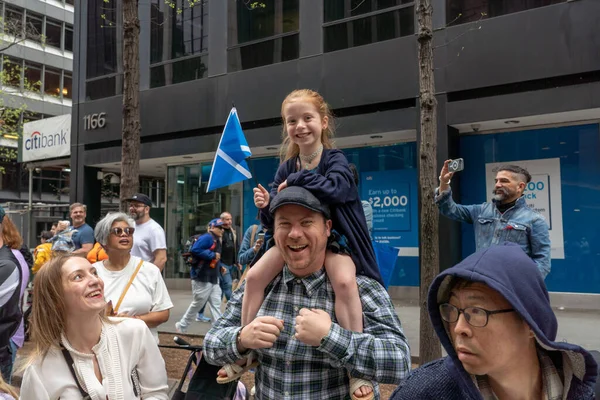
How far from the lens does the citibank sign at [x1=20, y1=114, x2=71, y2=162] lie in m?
17.6

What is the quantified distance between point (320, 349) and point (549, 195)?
994cm

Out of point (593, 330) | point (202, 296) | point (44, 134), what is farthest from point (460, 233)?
point (44, 134)

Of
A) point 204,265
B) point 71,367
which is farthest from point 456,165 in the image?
point 204,265

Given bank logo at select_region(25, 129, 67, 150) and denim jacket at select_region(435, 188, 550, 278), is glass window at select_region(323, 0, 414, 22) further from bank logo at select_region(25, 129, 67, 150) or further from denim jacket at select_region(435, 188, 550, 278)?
bank logo at select_region(25, 129, 67, 150)

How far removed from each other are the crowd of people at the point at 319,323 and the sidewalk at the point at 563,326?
193 inches

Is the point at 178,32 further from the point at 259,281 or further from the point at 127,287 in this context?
the point at 259,281

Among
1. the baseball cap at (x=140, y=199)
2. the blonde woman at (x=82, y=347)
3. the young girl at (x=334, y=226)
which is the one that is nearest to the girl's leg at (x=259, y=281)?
the young girl at (x=334, y=226)

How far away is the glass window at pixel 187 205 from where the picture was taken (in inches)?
604

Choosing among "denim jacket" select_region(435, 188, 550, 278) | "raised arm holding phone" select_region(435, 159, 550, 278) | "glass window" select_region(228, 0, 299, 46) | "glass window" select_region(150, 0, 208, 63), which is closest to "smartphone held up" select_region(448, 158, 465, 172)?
"raised arm holding phone" select_region(435, 159, 550, 278)

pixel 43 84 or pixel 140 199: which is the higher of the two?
pixel 43 84

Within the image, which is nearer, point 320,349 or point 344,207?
point 320,349

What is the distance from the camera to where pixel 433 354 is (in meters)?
5.59

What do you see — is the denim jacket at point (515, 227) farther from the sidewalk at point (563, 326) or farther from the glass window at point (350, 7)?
the glass window at point (350, 7)

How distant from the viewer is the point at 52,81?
39.9 meters
